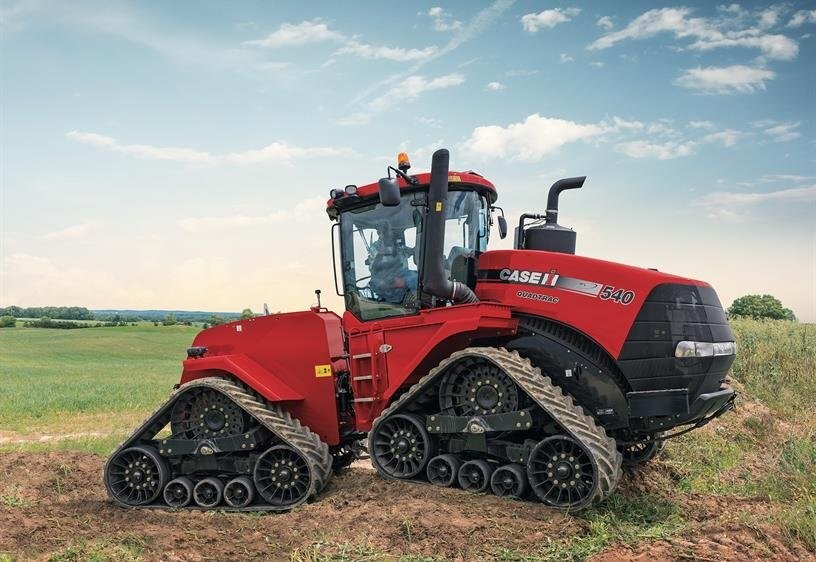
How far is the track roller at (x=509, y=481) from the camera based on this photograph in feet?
23.0

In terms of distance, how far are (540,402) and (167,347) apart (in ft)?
178

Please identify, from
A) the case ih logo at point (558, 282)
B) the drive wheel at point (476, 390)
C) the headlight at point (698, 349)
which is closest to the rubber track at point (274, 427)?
the drive wheel at point (476, 390)

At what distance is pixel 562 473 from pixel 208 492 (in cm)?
422

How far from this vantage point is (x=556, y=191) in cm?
913

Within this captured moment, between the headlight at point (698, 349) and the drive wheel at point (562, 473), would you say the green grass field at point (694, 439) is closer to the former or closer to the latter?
the drive wheel at point (562, 473)

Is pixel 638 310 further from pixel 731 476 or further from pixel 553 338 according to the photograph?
pixel 731 476

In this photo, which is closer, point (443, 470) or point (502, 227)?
point (443, 470)

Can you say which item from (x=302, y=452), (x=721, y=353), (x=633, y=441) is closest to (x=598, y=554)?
(x=633, y=441)

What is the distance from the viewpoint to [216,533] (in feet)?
24.6

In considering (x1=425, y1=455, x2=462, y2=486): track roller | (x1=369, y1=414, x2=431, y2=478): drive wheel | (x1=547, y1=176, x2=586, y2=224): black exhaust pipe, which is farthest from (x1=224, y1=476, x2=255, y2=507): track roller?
(x1=547, y1=176, x2=586, y2=224): black exhaust pipe

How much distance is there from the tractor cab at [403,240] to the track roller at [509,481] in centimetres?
184

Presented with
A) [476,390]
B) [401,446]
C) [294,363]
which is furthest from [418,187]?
[401,446]

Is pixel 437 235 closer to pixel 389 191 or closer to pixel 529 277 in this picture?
pixel 389 191

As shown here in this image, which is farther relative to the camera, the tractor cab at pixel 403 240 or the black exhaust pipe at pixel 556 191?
the black exhaust pipe at pixel 556 191
